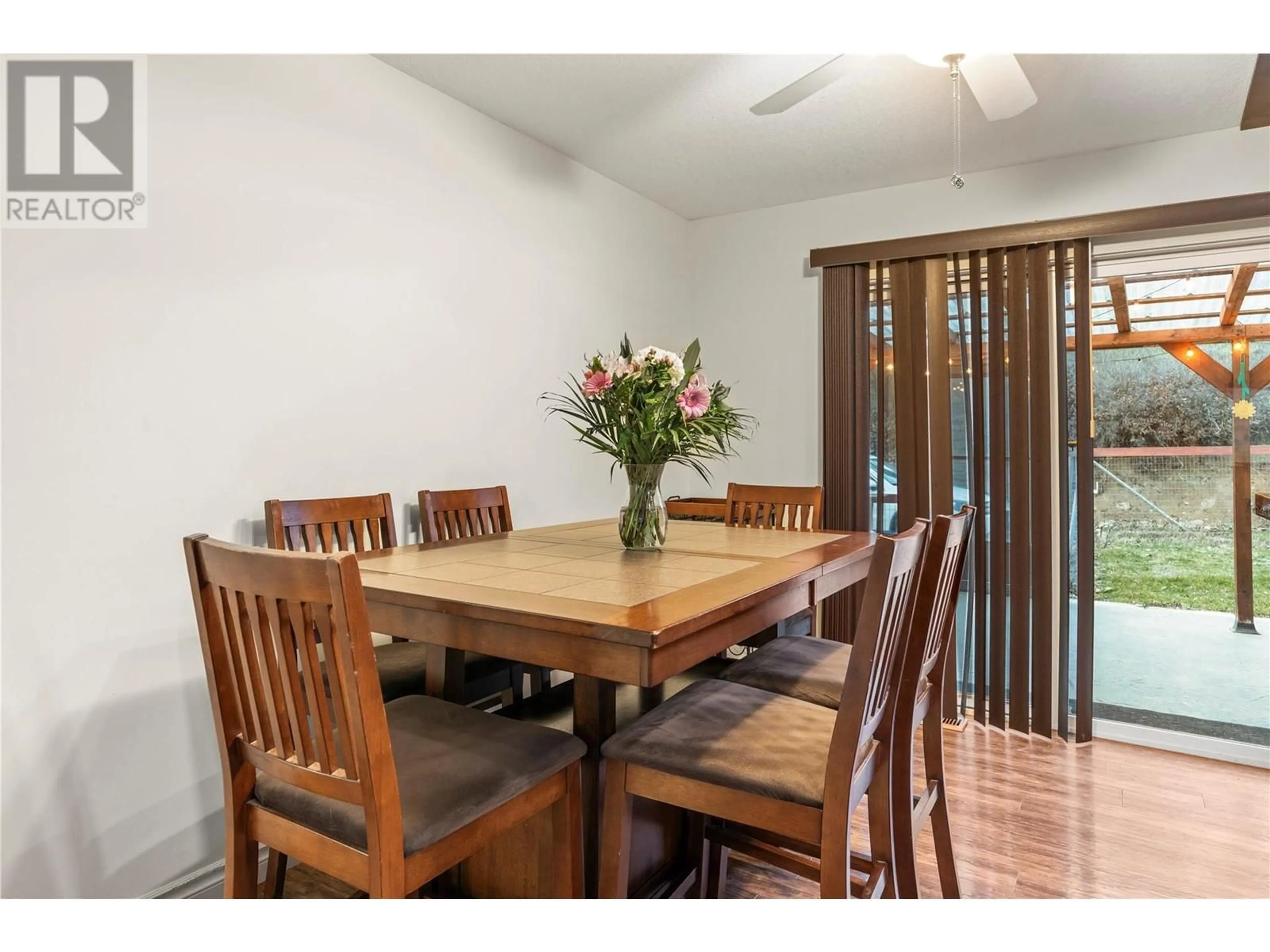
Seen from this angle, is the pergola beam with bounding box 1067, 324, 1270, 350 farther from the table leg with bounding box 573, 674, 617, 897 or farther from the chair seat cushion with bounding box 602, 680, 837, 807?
the table leg with bounding box 573, 674, 617, 897

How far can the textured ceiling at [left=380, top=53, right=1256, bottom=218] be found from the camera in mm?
2369

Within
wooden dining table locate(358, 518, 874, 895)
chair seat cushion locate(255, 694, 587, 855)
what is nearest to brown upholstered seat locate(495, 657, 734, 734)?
wooden dining table locate(358, 518, 874, 895)

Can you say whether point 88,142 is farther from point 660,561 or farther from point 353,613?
point 660,561

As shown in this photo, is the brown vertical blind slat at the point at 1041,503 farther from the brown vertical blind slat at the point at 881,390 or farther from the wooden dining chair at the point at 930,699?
the wooden dining chair at the point at 930,699

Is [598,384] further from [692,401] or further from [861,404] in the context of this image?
[861,404]

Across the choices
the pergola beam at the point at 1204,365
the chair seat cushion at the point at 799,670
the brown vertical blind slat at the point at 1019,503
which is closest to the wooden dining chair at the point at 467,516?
the chair seat cushion at the point at 799,670

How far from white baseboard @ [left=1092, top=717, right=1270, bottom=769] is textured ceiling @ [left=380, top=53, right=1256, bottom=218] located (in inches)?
94.1

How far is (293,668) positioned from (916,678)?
3.82ft

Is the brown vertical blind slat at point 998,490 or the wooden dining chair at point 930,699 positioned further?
the brown vertical blind slat at point 998,490

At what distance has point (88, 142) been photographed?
1.78 meters

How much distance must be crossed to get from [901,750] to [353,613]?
1.11 m

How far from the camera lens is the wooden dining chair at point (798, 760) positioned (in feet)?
3.93

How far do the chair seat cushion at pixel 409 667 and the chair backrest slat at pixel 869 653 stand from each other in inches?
36.0
